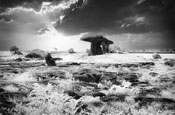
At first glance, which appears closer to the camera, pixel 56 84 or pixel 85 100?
pixel 85 100

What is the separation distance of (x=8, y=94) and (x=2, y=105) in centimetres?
68

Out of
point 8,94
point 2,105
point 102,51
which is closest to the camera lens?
point 2,105

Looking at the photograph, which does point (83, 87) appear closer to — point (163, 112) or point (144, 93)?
point (144, 93)

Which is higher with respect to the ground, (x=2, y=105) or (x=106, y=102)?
(x=2, y=105)

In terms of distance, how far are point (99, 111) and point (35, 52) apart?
77.7 ft

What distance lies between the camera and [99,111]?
302 centimetres

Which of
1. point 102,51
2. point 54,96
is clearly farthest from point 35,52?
point 54,96

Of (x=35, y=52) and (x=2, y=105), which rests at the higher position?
(x=35, y=52)

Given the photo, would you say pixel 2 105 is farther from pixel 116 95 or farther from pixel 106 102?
pixel 116 95

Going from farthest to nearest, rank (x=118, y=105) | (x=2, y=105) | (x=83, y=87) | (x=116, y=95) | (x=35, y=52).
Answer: (x=35, y=52) < (x=83, y=87) < (x=116, y=95) < (x=118, y=105) < (x=2, y=105)

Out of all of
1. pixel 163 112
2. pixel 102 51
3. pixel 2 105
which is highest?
pixel 102 51

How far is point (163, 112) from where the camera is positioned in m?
3.02

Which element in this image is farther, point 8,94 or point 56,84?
point 56,84

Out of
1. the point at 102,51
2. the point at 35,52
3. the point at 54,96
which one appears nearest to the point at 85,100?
the point at 54,96
